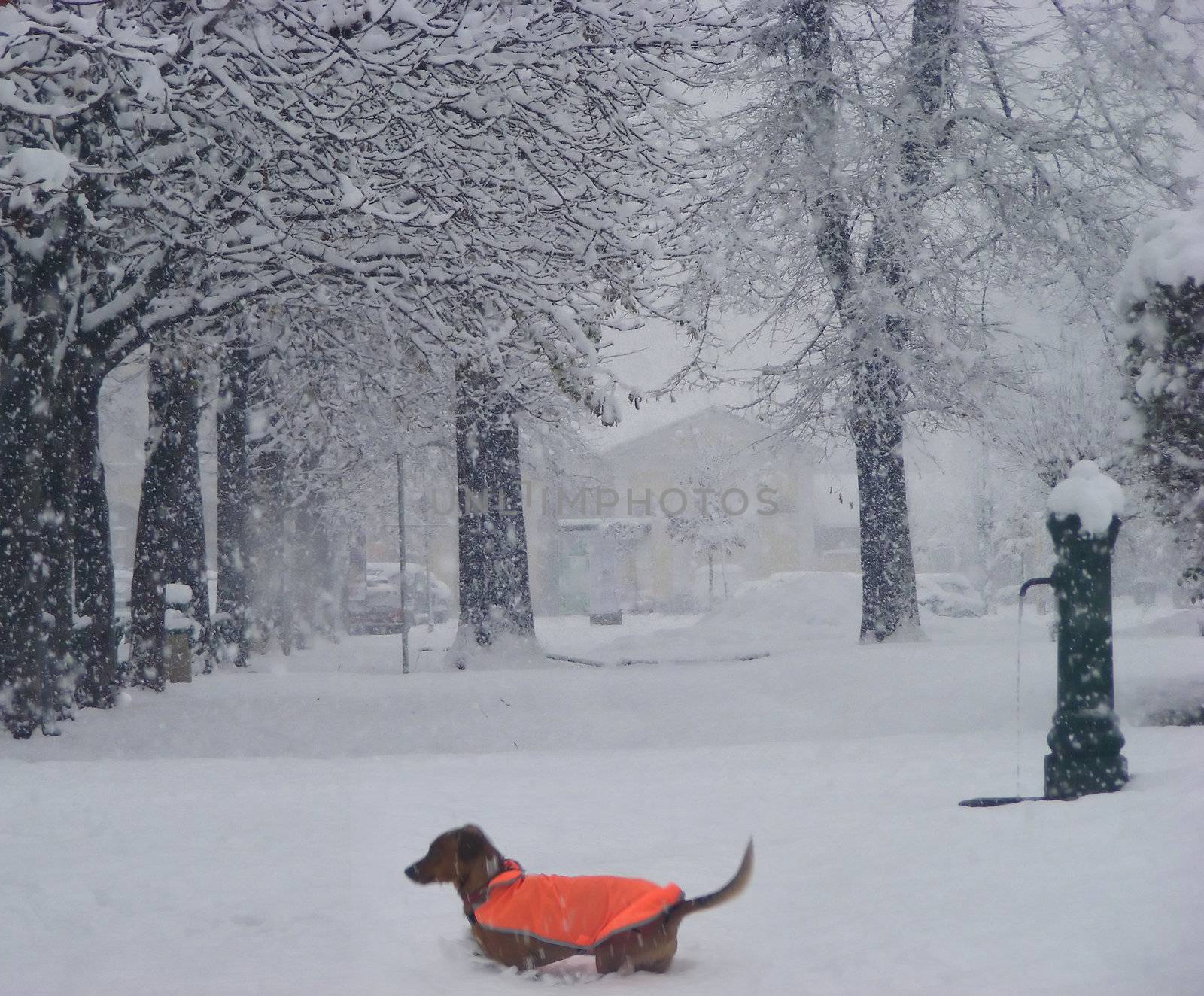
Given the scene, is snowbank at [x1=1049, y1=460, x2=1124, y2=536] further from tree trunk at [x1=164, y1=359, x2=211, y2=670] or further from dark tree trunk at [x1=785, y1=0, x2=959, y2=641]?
tree trunk at [x1=164, y1=359, x2=211, y2=670]

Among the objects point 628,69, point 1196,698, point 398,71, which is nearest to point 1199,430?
point 1196,698

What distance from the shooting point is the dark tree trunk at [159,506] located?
13.7 metres

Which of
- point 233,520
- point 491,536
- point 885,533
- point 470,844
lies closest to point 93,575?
point 491,536

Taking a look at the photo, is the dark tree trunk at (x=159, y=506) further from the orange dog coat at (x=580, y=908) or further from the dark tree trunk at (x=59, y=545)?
the orange dog coat at (x=580, y=908)

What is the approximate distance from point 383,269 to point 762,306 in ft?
28.8

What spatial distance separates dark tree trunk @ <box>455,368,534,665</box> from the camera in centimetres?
1631

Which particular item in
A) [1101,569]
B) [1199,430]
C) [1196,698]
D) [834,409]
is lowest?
[1196,698]

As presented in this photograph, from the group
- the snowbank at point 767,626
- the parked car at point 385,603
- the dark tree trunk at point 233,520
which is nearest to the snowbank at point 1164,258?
the snowbank at point 767,626

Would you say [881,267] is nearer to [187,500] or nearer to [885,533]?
[885,533]

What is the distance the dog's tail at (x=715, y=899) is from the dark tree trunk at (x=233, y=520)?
1590cm

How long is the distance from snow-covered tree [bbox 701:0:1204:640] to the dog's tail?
12176 mm

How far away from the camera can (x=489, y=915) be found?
4.20 m

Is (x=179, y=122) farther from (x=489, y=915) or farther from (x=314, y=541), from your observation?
(x=314, y=541)

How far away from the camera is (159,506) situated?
47.8 feet
